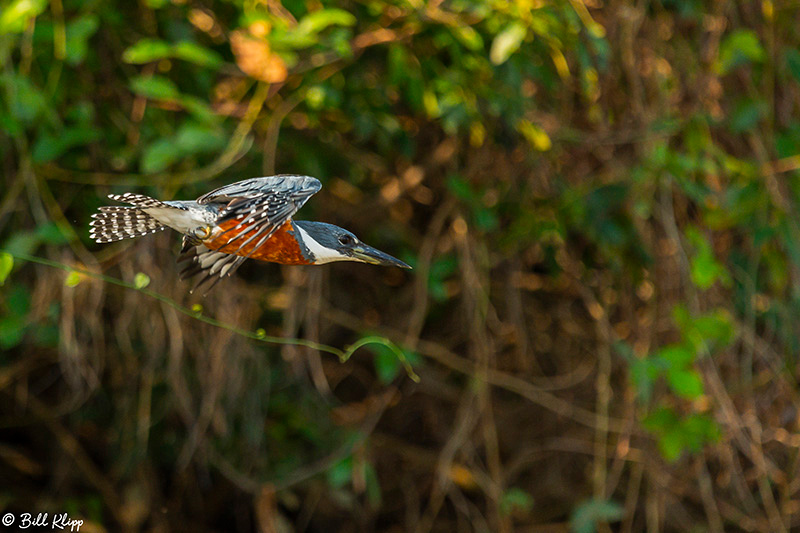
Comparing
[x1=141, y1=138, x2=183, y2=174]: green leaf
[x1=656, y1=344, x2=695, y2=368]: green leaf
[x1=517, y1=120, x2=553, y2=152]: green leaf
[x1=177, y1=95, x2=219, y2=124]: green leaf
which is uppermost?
[x1=177, y1=95, x2=219, y2=124]: green leaf

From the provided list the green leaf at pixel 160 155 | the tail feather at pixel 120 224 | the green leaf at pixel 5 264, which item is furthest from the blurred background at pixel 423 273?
the tail feather at pixel 120 224

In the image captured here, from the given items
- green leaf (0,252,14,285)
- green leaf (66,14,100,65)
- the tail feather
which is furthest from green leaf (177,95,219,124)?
the tail feather

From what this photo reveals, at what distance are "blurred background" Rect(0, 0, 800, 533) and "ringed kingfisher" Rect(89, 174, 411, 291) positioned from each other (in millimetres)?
879

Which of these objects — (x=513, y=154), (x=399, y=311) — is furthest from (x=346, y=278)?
(x=513, y=154)

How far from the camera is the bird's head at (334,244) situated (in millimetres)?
654

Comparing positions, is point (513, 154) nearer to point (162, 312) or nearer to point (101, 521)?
point (162, 312)

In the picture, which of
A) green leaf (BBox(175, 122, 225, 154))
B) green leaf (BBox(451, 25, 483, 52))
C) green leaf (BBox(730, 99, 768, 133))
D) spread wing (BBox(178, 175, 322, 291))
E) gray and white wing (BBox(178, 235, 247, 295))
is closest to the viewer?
spread wing (BBox(178, 175, 322, 291))

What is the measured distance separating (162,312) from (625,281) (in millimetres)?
1108

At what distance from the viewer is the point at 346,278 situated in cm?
231

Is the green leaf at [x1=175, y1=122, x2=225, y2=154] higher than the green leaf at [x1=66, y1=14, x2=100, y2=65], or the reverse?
the green leaf at [x1=66, y1=14, x2=100, y2=65]

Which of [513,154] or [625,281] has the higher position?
[513,154]

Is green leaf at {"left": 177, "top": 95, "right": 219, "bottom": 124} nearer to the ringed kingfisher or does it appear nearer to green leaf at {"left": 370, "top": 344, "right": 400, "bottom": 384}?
green leaf at {"left": 370, "top": 344, "right": 400, "bottom": 384}

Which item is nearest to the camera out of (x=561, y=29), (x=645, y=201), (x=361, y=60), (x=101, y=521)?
(x=561, y=29)

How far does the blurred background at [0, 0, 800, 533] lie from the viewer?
1.76 m
